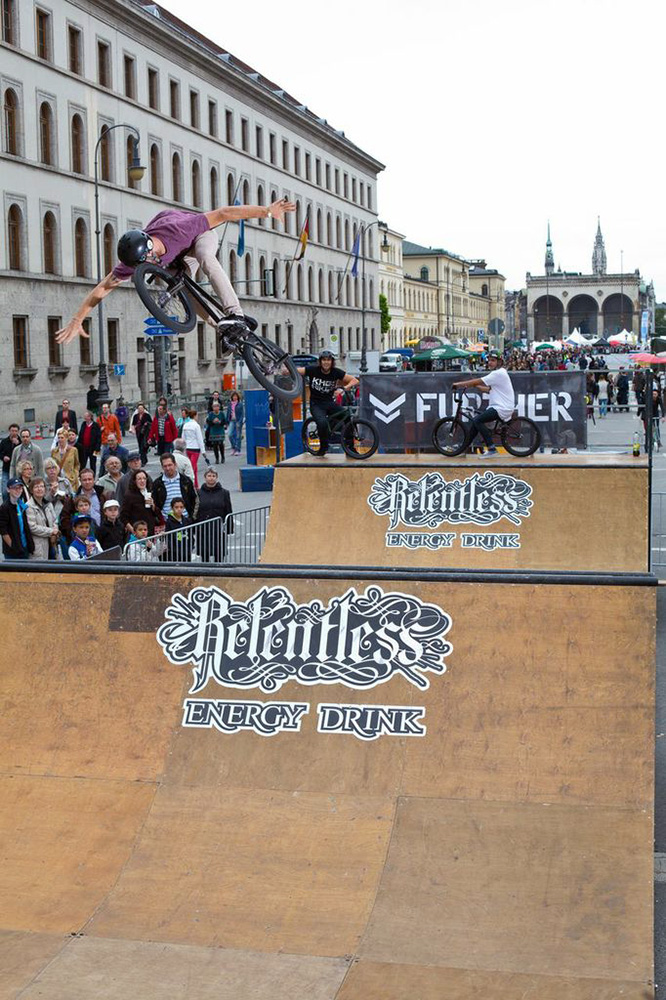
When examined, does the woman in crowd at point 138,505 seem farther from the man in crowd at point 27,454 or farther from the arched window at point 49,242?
the arched window at point 49,242

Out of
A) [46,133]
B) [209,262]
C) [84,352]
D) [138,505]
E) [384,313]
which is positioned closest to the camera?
[209,262]

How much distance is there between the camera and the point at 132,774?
7.18 m

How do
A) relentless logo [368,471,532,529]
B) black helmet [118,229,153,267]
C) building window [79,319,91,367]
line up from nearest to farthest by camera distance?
black helmet [118,229,153,267] → relentless logo [368,471,532,529] → building window [79,319,91,367]

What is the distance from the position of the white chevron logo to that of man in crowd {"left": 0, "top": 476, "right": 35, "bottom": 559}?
6.33 metres

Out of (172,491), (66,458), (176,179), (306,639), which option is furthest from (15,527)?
(176,179)

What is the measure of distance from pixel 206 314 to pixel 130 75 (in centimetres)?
4378

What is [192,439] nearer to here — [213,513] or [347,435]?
[347,435]

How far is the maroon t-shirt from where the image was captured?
984cm

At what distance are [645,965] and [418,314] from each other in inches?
5598

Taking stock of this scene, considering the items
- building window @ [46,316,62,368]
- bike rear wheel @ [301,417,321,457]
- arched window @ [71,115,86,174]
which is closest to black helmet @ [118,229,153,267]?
bike rear wheel @ [301,417,321,457]

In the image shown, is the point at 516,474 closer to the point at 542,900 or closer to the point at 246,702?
the point at 246,702

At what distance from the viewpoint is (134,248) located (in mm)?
9602

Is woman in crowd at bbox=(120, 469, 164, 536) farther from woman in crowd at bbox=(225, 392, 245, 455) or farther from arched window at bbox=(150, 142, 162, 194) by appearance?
arched window at bbox=(150, 142, 162, 194)

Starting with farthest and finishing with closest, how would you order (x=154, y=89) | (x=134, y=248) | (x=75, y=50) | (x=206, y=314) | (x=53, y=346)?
(x=154, y=89)
(x=53, y=346)
(x=75, y=50)
(x=206, y=314)
(x=134, y=248)
